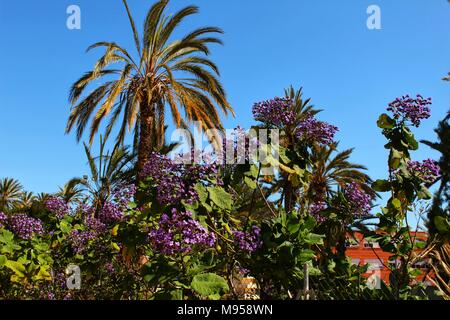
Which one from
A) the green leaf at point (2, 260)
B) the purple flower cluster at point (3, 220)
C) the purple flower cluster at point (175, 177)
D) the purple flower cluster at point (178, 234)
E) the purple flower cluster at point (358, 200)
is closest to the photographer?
the purple flower cluster at point (178, 234)

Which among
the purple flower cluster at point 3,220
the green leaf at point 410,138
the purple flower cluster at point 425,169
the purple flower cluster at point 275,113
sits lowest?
the purple flower cluster at point 3,220

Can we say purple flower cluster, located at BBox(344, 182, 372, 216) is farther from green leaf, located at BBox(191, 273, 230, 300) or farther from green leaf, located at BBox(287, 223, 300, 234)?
green leaf, located at BBox(191, 273, 230, 300)

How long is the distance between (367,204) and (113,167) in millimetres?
16262

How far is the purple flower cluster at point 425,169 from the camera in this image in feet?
15.0

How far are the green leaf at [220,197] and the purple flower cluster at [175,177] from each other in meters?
0.14

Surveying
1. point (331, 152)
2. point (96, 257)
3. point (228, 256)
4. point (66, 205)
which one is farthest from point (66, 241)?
point (331, 152)

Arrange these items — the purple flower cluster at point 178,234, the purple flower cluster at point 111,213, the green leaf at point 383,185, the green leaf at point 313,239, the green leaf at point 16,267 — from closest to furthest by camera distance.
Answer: the purple flower cluster at point 178,234 < the green leaf at point 313,239 < the green leaf at point 383,185 < the green leaf at point 16,267 < the purple flower cluster at point 111,213

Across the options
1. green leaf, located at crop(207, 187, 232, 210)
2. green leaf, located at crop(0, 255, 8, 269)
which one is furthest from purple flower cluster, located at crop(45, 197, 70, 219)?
green leaf, located at crop(207, 187, 232, 210)

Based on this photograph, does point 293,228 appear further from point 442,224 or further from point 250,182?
point 442,224

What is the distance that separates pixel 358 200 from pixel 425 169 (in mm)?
671

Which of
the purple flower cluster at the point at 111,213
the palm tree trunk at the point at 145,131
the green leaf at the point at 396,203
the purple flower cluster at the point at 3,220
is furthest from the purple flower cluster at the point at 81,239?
the palm tree trunk at the point at 145,131

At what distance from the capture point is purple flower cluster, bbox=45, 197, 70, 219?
8.09 metres

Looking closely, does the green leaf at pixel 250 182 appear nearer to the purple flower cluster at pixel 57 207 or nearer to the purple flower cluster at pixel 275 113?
the purple flower cluster at pixel 275 113

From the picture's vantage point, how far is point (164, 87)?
16141mm
